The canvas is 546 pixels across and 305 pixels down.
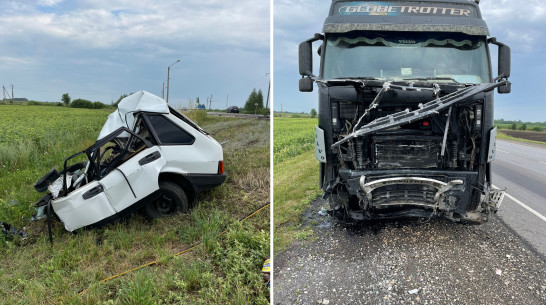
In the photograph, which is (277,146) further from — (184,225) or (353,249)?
(353,249)

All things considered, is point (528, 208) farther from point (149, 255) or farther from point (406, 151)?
point (149, 255)

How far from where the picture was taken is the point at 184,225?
6.23 meters

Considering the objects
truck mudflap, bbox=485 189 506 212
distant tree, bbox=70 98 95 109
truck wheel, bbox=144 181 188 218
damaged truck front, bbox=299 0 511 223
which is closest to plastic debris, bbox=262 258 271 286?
damaged truck front, bbox=299 0 511 223

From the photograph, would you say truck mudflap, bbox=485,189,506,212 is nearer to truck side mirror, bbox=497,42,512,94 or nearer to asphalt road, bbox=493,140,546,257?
asphalt road, bbox=493,140,546,257

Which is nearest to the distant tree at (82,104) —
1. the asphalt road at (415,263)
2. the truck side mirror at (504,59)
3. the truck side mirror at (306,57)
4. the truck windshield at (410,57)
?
the truck side mirror at (306,57)

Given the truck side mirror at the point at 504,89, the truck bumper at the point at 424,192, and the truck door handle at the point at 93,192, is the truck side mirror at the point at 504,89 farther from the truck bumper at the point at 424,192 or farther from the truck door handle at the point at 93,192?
the truck door handle at the point at 93,192

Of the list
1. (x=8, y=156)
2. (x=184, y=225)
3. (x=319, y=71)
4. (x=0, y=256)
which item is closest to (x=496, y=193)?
(x=319, y=71)

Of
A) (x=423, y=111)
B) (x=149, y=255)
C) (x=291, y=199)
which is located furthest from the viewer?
(x=291, y=199)

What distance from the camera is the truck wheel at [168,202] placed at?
638 cm

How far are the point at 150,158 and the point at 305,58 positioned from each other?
2731 mm

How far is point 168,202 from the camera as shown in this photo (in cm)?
654

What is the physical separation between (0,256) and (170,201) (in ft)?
7.91

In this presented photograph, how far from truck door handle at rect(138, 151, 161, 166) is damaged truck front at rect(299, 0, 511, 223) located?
2.39 m

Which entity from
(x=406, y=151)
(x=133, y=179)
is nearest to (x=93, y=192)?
(x=133, y=179)
